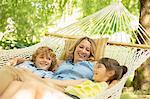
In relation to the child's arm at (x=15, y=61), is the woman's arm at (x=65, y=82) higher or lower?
lower

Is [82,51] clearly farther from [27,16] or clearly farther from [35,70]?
[27,16]

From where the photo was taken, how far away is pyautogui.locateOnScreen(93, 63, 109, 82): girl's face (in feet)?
8.80

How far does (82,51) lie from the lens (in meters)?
3.05

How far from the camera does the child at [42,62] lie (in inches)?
118

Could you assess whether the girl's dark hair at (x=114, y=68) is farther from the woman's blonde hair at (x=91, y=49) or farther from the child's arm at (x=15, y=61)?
the child's arm at (x=15, y=61)

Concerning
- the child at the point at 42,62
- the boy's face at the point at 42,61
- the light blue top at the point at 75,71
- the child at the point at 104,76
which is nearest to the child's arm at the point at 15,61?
the child at the point at 42,62

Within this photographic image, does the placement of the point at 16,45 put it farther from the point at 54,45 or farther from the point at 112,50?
the point at 112,50

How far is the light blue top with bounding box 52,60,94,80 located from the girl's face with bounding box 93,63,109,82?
0.64ft

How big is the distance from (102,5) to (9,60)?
4590 mm

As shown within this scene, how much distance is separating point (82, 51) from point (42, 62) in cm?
34

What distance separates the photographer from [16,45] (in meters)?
6.20

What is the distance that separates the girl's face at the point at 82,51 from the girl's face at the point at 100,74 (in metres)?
0.35

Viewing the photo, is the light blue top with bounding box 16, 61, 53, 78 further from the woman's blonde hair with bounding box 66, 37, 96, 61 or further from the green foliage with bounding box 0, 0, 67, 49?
the green foliage with bounding box 0, 0, 67, 49

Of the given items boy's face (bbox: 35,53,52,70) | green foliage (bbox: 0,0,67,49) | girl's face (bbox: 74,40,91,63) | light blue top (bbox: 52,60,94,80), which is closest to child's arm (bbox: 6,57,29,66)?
boy's face (bbox: 35,53,52,70)
